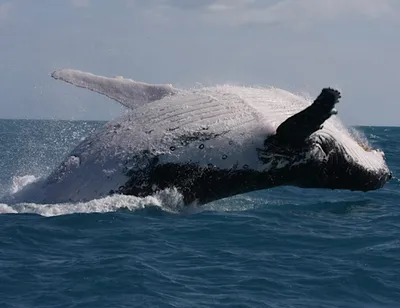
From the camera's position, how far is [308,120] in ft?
38.1

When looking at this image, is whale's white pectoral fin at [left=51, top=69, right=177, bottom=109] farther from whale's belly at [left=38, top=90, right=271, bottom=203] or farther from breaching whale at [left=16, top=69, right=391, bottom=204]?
whale's belly at [left=38, top=90, right=271, bottom=203]

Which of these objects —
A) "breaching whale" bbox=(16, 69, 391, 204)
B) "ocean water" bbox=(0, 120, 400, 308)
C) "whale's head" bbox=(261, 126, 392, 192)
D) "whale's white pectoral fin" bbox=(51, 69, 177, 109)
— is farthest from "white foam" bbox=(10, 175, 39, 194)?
"whale's head" bbox=(261, 126, 392, 192)

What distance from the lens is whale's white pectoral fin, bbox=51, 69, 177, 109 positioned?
45.6 ft

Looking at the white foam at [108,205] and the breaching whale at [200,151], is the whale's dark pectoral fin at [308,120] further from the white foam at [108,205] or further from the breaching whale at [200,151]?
the white foam at [108,205]

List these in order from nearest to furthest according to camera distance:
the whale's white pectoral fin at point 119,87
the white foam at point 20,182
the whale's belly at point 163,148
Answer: the whale's belly at point 163,148
the whale's white pectoral fin at point 119,87
the white foam at point 20,182

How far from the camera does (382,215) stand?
14641 mm

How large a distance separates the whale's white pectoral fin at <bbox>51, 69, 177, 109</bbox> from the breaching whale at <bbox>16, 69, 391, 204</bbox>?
505 millimetres

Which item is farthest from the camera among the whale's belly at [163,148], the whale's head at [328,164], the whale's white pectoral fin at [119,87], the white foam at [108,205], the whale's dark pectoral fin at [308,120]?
the whale's white pectoral fin at [119,87]

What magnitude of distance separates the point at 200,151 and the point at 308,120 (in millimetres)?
2028

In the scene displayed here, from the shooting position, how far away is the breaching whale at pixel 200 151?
41.4 ft

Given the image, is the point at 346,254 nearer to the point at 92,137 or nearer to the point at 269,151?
the point at 269,151

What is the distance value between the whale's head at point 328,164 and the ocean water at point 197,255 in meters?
0.71

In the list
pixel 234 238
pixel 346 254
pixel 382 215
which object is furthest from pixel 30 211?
pixel 382 215

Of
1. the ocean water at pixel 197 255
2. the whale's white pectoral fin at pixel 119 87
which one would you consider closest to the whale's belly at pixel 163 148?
the ocean water at pixel 197 255
